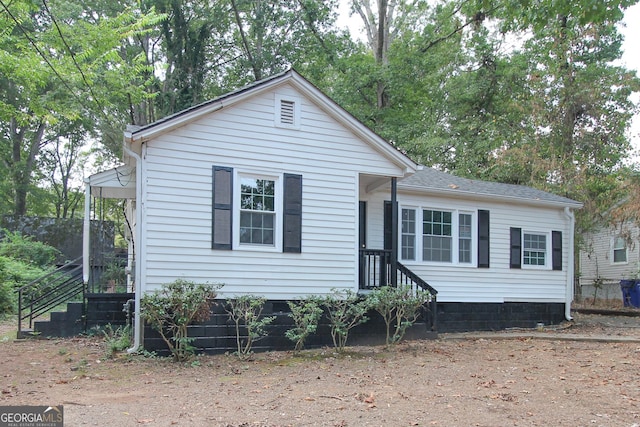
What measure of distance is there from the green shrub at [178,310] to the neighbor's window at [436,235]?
5.71 m

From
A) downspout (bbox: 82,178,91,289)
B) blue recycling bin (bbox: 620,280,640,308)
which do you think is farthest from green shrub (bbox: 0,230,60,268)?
blue recycling bin (bbox: 620,280,640,308)

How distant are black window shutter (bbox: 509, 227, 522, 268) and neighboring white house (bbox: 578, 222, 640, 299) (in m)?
9.78

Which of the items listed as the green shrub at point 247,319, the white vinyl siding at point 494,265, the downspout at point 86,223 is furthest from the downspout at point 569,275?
the downspout at point 86,223

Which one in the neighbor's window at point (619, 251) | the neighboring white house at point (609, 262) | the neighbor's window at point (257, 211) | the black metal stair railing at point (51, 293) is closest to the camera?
the neighbor's window at point (257, 211)

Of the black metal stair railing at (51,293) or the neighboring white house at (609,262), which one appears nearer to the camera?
the black metal stair railing at (51,293)

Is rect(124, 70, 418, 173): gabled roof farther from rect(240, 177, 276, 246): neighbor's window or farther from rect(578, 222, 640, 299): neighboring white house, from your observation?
rect(578, 222, 640, 299): neighboring white house

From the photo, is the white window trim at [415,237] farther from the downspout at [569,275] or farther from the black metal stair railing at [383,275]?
the downspout at [569,275]

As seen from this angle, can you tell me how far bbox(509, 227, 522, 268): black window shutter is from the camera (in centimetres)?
1340

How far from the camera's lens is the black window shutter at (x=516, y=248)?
1340 cm

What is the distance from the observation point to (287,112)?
32.7 ft

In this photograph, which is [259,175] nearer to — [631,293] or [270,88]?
[270,88]

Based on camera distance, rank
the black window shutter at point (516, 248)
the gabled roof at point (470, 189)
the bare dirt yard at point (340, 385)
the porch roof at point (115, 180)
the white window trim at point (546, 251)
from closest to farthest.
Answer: the bare dirt yard at point (340, 385), the porch roof at point (115, 180), the gabled roof at point (470, 189), the black window shutter at point (516, 248), the white window trim at point (546, 251)

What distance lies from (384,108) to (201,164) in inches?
649

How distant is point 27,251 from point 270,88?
Result: 14042mm
